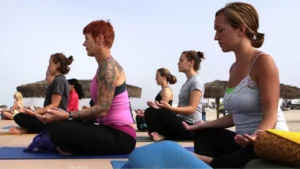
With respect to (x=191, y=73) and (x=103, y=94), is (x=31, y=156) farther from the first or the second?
(x=191, y=73)

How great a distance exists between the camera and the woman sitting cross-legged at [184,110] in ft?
16.5

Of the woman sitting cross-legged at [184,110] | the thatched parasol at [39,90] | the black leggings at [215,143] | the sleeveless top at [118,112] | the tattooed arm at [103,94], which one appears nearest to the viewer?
the black leggings at [215,143]

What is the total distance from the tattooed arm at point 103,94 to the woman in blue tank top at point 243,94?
0.91 metres

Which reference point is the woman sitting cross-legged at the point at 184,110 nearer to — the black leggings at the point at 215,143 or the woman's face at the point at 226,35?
the black leggings at the point at 215,143

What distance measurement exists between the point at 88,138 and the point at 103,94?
41cm

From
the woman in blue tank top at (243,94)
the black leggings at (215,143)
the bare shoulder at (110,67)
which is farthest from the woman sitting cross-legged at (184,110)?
the woman in blue tank top at (243,94)

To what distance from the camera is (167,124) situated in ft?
16.7

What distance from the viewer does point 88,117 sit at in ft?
11.6

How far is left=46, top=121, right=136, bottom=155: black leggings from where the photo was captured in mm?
3502

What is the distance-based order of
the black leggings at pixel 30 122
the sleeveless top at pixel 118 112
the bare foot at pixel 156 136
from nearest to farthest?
the sleeveless top at pixel 118 112, the bare foot at pixel 156 136, the black leggings at pixel 30 122

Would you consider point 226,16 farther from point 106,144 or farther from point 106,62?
point 106,144

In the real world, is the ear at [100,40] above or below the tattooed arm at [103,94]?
above

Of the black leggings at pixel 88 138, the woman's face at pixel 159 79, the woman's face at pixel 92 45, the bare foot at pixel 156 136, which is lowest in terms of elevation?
the bare foot at pixel 156 136

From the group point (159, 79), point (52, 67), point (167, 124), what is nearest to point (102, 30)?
point (167, 124)
